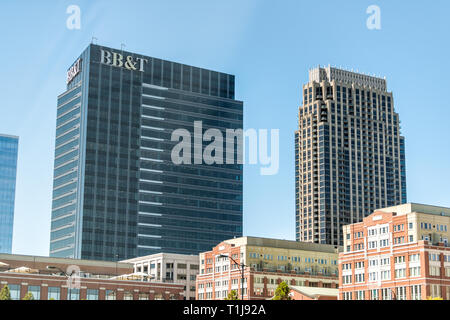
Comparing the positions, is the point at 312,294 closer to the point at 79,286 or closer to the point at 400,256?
the point at 400,256

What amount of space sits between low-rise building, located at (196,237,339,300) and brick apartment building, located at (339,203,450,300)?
25.8m

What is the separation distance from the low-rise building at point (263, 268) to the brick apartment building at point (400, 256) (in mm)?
25751

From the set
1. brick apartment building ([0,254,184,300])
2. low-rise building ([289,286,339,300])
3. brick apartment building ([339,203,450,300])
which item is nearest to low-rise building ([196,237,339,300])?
brick apartment building ([0,254,184,300])

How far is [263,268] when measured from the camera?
605 ft

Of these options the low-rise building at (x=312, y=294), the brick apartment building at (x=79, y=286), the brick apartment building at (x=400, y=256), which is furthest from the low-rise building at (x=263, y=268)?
the brick apartment building at (x=400, y=256)

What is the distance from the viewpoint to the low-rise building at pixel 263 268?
595 ft

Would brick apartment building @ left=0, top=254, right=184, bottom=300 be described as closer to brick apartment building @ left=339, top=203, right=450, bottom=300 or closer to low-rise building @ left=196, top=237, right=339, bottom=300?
low-rise building @ left=196, top=237, right=339, bottom=300

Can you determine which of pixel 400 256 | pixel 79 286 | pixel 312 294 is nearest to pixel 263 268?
pixel 312 294

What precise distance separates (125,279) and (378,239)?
220 ft

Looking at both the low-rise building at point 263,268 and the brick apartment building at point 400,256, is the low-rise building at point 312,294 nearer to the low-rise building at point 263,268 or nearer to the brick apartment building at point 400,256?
A: the brick apartment building at point 400,256

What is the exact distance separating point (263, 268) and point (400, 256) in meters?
46.8
